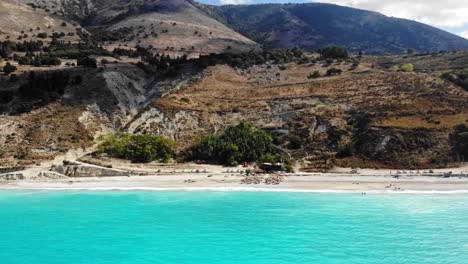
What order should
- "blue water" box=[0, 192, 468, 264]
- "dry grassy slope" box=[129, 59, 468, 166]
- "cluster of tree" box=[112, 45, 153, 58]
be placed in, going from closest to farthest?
"blue water" box=[0, 192, 468, 264], "dry grassy slope" box=[129, 59, 468, 166], "cluster of tree" box=[112, 45, 153, 58]

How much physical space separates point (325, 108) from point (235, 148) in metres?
17.8

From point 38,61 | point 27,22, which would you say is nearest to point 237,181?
point 38,61

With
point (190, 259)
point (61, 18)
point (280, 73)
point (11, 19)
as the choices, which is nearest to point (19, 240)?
point (190, 259)

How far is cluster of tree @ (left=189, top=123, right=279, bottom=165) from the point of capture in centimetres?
4909

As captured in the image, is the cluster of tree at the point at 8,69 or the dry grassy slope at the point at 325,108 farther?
the cluster of tree at the point at 8,69

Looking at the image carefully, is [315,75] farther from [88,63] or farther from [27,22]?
[27,22]

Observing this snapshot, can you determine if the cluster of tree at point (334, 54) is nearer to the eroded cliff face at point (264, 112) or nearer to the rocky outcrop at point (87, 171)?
the eroded cliff face at point (264, 112)

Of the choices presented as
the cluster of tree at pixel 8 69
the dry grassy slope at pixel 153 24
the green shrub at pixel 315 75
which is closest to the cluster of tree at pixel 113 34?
the dry grassy slope at pixel 153 24

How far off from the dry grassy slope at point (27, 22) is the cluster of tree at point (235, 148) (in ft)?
242

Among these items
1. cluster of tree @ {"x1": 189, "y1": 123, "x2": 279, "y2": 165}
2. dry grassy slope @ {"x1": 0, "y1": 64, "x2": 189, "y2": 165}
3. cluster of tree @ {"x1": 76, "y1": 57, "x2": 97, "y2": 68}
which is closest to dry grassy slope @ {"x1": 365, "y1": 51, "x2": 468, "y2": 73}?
cluster of tree @ {"x1": 189, "y1": 123, "x2": 279, "y2": 165}

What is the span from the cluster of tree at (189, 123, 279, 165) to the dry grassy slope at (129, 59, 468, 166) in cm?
437

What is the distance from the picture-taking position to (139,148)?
50.1 metres

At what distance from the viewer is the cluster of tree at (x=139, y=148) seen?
164ft

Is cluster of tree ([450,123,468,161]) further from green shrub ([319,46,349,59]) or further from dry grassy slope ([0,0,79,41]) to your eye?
dry grassy slope ([0,0,79,41])
